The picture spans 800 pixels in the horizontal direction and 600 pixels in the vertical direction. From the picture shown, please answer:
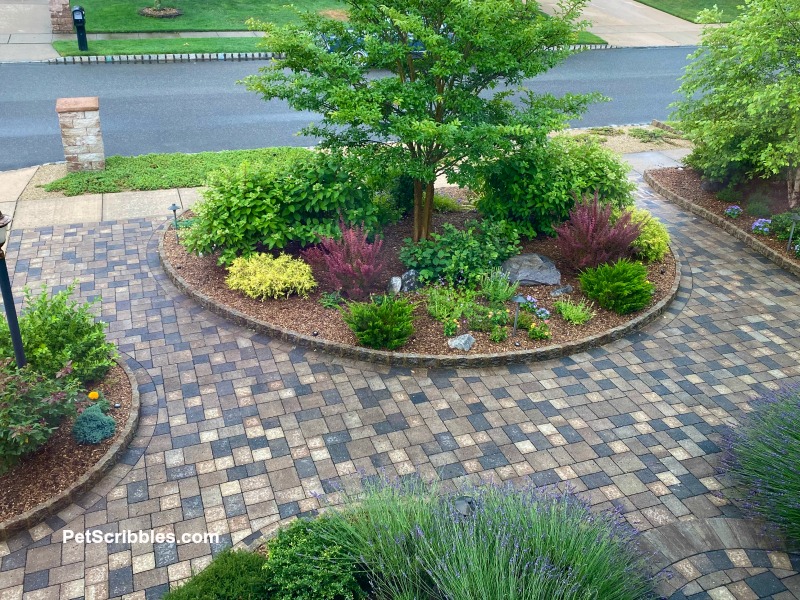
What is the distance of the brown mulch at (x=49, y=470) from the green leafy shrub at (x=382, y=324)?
7.98 ft

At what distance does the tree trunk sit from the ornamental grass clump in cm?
796

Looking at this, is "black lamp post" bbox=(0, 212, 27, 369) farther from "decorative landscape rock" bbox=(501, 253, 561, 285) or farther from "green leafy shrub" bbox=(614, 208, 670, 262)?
"green leafy shrub" bbox=(614, 208, 670, 262)

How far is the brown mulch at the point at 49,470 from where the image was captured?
5602 mm

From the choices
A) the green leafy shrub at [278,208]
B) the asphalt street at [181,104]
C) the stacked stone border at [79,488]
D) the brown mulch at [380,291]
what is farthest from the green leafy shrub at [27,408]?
the asphalt street at [181,104]

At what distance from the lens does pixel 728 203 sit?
11891mm

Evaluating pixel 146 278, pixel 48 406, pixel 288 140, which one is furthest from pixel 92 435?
pixel 288 140

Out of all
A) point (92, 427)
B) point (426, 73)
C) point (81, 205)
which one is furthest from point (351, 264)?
point (81, 205)

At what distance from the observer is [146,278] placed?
9156mm

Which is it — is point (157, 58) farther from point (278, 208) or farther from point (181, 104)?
point (278, 208)

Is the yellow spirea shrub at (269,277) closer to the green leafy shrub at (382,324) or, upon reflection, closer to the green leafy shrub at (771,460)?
the green leafy shrub at (382,324)

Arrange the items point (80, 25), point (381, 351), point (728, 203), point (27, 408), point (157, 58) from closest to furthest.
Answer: point (27, 408), point (381, 351), point (728, 203), point (80, 25), point (157, 58)

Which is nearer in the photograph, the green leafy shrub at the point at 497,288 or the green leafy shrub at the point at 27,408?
the green leafy shrub at the point at 27,408

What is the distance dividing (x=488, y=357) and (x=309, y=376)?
188cm

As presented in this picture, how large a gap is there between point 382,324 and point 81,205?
20.4 feet
